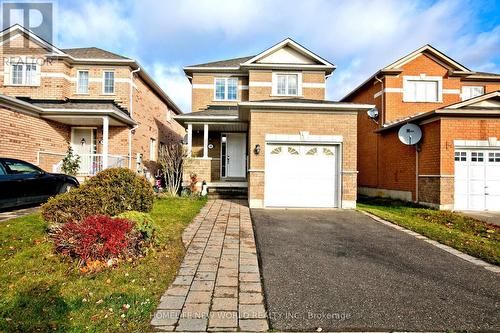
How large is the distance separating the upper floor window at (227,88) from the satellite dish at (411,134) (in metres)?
9.14

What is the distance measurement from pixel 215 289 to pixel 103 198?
321 centimetres

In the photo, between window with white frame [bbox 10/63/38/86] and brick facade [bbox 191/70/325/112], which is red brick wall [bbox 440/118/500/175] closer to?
brick facade [bbox 191/70/325/112]

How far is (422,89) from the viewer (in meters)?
14.6

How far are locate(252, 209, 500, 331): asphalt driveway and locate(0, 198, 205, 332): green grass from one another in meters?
1.48

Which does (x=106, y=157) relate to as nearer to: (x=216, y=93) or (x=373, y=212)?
(x=216, y=93)

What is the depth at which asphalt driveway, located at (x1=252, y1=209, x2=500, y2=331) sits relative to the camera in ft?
9.30

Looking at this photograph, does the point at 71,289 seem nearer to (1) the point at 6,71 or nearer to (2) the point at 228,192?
(2) the point at 228,192

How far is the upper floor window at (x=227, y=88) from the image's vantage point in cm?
1566

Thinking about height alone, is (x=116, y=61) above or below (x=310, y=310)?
above

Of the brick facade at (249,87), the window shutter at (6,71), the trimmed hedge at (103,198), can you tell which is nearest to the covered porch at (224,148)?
the brick facade at (249,87)

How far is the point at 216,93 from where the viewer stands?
1569cm

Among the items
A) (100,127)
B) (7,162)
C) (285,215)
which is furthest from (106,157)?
(285,215)

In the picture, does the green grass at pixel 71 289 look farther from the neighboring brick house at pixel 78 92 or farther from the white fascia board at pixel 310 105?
the neighboring brick house at pixel 78 92

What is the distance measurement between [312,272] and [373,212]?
5877mm
